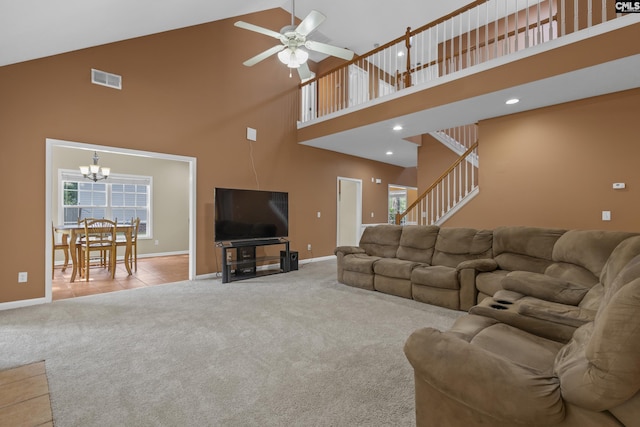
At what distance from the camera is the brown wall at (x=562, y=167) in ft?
12.8

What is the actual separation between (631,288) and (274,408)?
1716 millimetres

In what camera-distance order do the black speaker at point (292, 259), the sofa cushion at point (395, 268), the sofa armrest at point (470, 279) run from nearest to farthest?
the sofa armrest at point (470, 279), the sofa cushion at point (395, 268), the black speaker at point (292, 259)

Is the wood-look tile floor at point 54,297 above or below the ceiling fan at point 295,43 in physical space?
below

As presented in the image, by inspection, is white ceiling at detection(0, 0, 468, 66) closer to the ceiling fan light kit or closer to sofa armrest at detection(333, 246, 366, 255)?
the ceiling fan light kit

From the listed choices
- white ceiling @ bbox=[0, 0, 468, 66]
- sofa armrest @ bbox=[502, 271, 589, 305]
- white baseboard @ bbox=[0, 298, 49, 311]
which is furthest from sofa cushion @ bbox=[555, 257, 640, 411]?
white baseboard @ bbox=[0, 298, 49, 311]

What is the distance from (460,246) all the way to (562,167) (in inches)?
84.9

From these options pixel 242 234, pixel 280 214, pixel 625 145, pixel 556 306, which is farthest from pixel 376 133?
pixel 556 306

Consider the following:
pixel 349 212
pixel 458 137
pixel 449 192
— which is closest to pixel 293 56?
pixel 449 192

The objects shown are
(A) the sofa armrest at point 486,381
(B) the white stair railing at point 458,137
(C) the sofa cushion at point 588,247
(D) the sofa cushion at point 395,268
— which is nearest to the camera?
(A) the sofa armrest at point 486,381

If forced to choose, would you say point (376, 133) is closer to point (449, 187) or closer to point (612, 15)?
point (449, 187)

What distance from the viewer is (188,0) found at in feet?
12.9

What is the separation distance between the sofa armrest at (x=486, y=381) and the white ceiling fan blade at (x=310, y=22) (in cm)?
292

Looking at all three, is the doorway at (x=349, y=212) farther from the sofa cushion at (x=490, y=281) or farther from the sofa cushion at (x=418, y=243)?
the sofa cushion at (x=490, y=281)

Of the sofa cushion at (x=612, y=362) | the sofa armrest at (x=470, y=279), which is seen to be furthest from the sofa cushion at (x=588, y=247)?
the sofa cushion at (x=612, y=362)
